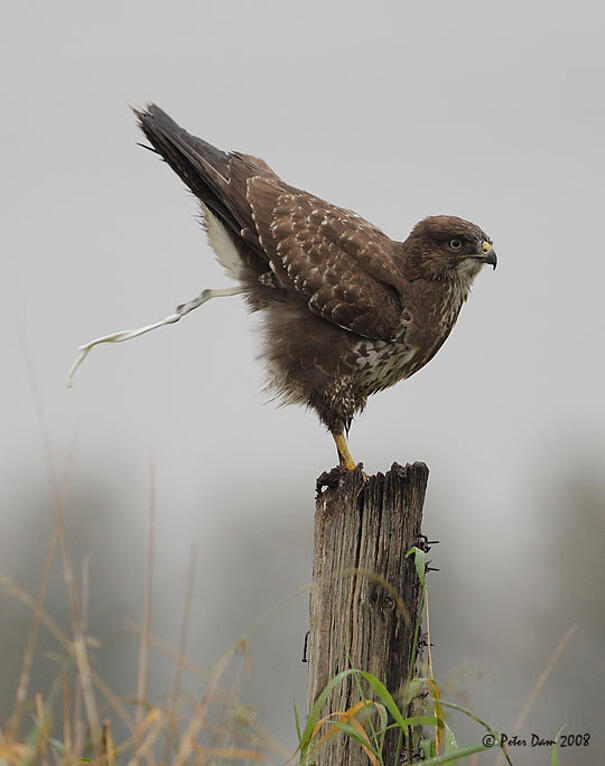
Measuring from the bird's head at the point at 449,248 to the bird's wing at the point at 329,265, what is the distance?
155 millimetres

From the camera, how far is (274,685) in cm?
2230

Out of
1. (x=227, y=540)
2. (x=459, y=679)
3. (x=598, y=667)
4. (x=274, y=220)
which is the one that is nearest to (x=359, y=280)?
(x=274, y=220)

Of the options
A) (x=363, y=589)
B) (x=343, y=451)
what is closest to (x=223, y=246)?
(x=343, y=451)

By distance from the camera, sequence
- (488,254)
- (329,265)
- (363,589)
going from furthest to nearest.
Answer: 1. (488,254)
2. (329,265)
3. (363,589)

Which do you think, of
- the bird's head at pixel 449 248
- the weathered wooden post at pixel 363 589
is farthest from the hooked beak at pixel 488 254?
the weathered wooden post at pixel 363 589

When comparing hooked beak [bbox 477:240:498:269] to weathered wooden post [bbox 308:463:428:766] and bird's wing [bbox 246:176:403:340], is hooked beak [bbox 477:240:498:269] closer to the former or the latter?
bird's wing [bbox 246:176:403:340]

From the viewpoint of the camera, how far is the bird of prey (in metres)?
5.61

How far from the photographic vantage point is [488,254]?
5816mm

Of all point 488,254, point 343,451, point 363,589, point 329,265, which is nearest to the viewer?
point 363,589

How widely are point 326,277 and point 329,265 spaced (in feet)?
0.20

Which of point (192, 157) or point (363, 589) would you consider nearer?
point (363, 589)

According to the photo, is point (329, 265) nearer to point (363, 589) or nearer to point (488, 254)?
point (488, 254)

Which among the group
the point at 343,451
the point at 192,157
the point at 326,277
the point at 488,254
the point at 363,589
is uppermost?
the point at 192,157

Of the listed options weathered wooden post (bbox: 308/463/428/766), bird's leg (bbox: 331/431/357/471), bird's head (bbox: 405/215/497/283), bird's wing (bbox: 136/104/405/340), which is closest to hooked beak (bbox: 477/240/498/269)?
bird's head (bbox: 405/215/497/283)
